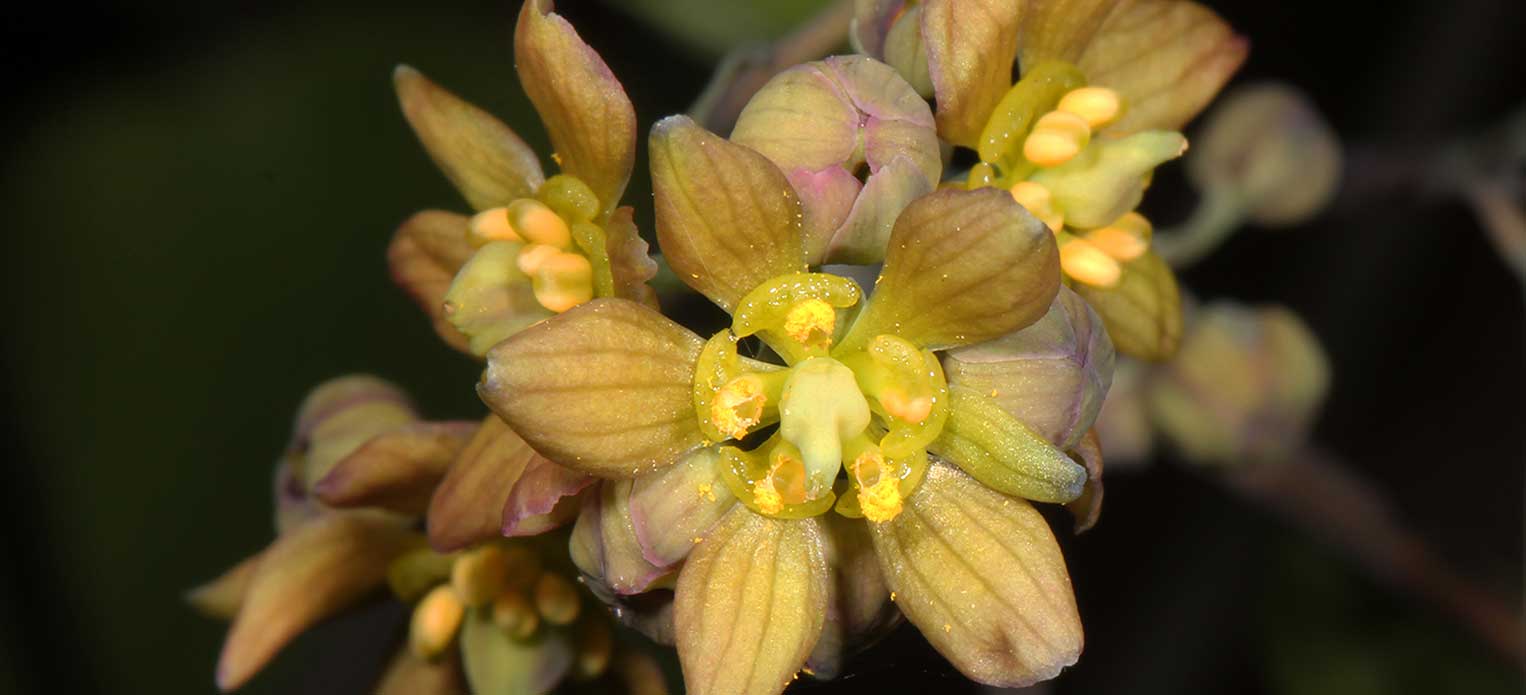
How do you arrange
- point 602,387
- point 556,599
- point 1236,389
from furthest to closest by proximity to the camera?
point 1236,389
point 556,599
point 602,387

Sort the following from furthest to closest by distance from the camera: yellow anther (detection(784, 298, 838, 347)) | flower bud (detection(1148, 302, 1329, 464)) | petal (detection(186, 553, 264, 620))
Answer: flower bud (detection(1148, 302, 1329, 464)) → petal (detection(186, 553, 264, 620)) → yellow anther (detection(784, 298, 838, 347))

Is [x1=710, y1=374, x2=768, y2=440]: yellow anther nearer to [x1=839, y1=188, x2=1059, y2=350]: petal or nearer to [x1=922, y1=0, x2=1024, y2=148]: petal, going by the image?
[x1=839, y1=188, x2=1059, y2=350]: petal

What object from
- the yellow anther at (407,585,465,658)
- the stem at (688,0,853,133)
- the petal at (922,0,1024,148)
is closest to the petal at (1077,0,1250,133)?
the petal at (922,0,1024,148)

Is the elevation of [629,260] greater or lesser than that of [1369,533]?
greater

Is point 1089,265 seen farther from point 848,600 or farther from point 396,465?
point 396,465

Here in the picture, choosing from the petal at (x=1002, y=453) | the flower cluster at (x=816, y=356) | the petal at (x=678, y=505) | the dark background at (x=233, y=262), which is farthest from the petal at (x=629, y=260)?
the dark background at (x=233, y=262)

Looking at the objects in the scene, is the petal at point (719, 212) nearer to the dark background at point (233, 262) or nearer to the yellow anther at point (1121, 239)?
the yellow anther at point (1121, 239)

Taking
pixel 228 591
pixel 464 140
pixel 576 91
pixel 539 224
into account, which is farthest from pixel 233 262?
pixel 576 91
